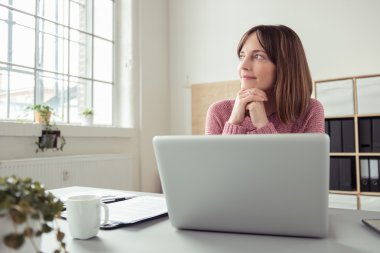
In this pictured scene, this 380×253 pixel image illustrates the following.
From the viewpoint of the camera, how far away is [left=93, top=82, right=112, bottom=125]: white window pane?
3395 millimetres

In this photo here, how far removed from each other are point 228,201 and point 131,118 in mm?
3006

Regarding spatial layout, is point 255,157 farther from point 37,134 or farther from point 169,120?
point 169,120

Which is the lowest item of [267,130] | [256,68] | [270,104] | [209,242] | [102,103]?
[209,242]

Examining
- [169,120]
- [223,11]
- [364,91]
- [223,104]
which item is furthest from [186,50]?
[223,104]

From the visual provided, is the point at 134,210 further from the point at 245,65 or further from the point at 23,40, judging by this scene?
the point at 23,40

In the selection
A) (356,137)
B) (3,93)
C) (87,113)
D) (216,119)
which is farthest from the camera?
(87,113)

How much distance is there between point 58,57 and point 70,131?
2.42ft

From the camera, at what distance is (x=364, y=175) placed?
2635mm

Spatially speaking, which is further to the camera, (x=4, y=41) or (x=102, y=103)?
(x=102, y=103)

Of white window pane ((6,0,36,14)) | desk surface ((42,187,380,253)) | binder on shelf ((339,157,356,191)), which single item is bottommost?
binder on shelf ((339,157,356,191))

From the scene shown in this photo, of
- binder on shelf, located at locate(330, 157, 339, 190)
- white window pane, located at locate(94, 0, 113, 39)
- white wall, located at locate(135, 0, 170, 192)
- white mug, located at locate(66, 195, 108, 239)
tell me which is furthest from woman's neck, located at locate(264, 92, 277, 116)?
white window pane, located at locate(94, 0, 113, 39)

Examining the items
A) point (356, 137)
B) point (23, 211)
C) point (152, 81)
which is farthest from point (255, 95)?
point (152, 81)

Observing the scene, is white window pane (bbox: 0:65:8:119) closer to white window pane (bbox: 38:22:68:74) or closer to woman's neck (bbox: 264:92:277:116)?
white window pane (bbox: 38:22:68:74)

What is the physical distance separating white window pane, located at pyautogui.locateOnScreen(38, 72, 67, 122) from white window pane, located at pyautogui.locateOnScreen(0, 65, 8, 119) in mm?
307
